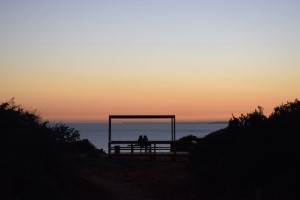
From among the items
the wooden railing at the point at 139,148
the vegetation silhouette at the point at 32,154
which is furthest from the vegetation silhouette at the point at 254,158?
the wooden railing at the point at 139,148

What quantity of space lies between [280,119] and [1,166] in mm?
8702

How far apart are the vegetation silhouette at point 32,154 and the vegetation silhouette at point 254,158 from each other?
4.68 metres

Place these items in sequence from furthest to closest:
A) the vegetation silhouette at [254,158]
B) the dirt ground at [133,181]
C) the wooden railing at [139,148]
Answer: the wooden railing at [139,148] < the dirt ground at [133,181] < the vegetation silhouette at [254,158]

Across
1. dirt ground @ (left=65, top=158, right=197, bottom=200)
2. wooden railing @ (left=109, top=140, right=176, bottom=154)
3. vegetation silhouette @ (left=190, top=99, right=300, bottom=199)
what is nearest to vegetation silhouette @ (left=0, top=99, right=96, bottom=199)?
dirt ground @ (left=65, top=158, right=197, bottom=200)

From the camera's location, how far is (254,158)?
20312mm

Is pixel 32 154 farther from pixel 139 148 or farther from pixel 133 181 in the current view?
pixel 139 148

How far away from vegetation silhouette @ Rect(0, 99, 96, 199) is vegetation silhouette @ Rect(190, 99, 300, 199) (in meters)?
A: 4.68

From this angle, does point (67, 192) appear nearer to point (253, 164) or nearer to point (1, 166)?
point (1, 166)

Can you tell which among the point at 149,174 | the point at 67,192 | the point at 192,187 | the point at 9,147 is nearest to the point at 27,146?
the point at 9,147

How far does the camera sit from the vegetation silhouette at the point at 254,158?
19.3m

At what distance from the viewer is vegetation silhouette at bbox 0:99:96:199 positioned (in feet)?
65.9

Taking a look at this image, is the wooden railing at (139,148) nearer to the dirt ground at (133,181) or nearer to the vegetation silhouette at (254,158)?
the dirt ground at (133,181)

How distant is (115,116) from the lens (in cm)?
4066

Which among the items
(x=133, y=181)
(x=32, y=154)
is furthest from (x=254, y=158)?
(x=133, y=181)
